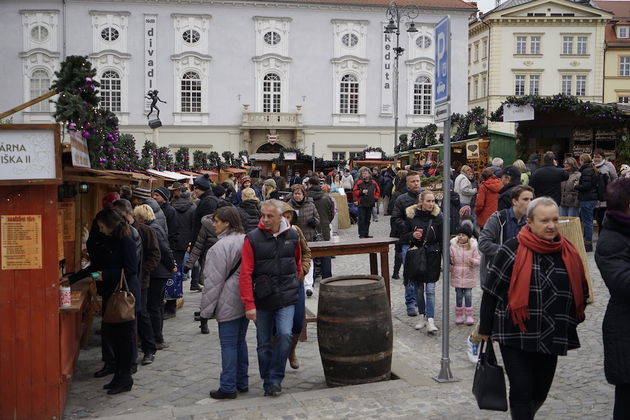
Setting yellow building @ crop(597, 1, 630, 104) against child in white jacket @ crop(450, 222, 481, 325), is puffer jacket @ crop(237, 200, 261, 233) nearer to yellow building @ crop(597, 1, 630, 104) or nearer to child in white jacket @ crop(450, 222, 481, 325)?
child in white jacket @ crop(450, 222, 481, 325)

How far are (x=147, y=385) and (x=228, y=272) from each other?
1557 mm

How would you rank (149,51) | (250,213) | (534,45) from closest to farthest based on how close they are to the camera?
(250,213) < (149,51) < (534,45)

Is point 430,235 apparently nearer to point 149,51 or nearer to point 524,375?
point 524,375

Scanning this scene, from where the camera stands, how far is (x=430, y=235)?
27.9 ft

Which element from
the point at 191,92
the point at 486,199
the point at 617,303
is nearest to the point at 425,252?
the point at 617,303

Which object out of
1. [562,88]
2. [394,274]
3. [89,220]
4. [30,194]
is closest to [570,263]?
[30,194]

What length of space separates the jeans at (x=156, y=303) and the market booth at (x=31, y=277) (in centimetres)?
220

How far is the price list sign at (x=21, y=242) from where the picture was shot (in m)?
5.59

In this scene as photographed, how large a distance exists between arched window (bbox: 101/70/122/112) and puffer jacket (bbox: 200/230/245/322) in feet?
146

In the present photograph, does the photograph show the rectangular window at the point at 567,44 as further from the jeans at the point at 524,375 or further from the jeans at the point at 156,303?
the jeans at the point at 524,375

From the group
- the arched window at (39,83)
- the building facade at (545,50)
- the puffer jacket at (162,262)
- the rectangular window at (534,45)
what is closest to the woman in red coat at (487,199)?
the puffer jacket at (162,262)

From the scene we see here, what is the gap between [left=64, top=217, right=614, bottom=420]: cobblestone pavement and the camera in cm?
581

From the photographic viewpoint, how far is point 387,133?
2015 inches

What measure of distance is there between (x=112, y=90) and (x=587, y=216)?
1579 inches
